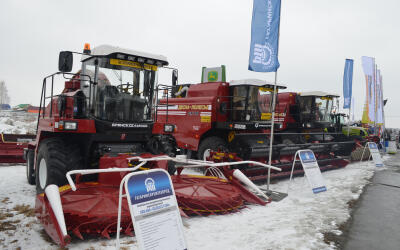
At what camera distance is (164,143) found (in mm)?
6008

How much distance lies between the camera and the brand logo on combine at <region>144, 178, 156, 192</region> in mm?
2631

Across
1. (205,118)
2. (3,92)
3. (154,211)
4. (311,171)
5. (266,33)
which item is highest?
(3,92)

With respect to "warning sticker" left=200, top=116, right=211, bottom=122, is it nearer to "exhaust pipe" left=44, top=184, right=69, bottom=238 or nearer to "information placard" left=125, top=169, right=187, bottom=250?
"exhaust pipe" left=44, top=184, right=69, bottom=238

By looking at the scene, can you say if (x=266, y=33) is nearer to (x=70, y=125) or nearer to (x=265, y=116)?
(x=265, y=116)

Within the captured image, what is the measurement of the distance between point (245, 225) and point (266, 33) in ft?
13.2

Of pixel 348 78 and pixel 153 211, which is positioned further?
pixel 348 78

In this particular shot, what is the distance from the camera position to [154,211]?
257 cm

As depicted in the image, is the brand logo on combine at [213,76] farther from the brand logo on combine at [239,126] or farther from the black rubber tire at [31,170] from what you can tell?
the black rubber tire at [31,170]

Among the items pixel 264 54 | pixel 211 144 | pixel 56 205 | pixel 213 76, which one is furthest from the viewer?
pixel 213 76

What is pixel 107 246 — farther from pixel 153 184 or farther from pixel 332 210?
pixel 332 210

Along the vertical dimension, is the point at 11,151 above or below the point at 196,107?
below

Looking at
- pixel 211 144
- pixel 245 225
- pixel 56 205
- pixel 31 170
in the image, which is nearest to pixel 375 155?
pixel 211 144

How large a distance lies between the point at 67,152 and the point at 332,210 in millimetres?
4539

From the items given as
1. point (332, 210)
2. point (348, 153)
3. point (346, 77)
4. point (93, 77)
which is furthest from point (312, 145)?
point (346, 77)
